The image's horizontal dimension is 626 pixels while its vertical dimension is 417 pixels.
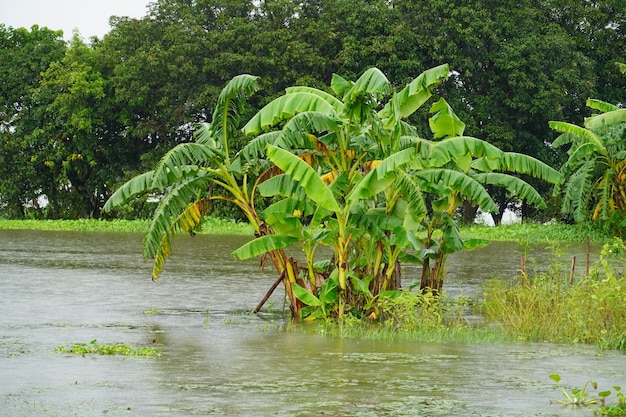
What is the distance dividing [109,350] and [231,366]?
5.24ft

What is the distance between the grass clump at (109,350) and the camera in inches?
468

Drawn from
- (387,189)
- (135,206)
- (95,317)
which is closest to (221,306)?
(95,317)

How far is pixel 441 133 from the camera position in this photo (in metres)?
16.1

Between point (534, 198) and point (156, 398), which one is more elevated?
point (534, 198)

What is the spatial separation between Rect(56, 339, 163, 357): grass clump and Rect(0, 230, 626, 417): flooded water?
0.18m

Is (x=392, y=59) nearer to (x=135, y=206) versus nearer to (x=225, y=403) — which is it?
(x=135, y=206)

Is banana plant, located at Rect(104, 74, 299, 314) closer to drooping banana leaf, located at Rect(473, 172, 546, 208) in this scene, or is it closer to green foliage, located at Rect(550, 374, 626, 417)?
drooping banana leaf, located at Rect(473, 172, 546, 208)

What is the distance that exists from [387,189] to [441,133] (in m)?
1.74

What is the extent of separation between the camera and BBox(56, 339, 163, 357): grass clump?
39.0ft

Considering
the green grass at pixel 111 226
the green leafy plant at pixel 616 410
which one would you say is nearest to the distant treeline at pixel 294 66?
the green grass at pixel 111 226

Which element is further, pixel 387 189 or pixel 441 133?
pixel 441 133

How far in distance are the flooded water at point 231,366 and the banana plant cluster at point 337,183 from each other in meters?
1.15

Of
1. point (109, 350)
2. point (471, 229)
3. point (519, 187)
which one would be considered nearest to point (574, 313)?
point (519, 187)

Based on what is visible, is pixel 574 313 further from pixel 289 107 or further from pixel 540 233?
pixel 540 233
